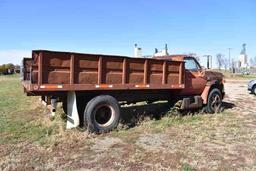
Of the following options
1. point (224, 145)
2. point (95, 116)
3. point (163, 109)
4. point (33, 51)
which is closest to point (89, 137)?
point (95, 116)

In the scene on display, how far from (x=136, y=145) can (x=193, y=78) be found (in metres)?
4.48

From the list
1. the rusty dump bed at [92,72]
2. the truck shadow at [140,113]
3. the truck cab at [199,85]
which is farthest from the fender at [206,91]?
the rusty dump bed at [92,72]

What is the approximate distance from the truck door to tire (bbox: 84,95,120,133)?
3.22 m

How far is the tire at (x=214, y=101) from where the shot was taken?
10914mm

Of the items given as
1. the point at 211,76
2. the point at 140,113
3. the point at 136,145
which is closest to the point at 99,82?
the point at 136,145

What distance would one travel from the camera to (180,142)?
692 centimetres

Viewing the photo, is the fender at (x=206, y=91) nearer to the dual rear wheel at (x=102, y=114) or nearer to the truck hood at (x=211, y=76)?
the truck hood at (x=211, y=76)

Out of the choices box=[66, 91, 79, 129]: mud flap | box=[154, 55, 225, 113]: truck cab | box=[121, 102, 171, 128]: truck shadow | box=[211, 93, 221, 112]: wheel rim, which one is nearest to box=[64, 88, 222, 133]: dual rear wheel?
box=[66, 91, 79, 129]: mud flap

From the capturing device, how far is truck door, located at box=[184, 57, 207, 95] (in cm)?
1025

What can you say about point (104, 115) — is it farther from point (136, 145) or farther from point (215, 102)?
point (215, 102)

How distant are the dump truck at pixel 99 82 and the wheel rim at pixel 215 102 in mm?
1264

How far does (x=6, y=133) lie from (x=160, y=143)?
151 inches

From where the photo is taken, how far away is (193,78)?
10.4 metres

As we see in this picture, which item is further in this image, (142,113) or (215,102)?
(215,102)
